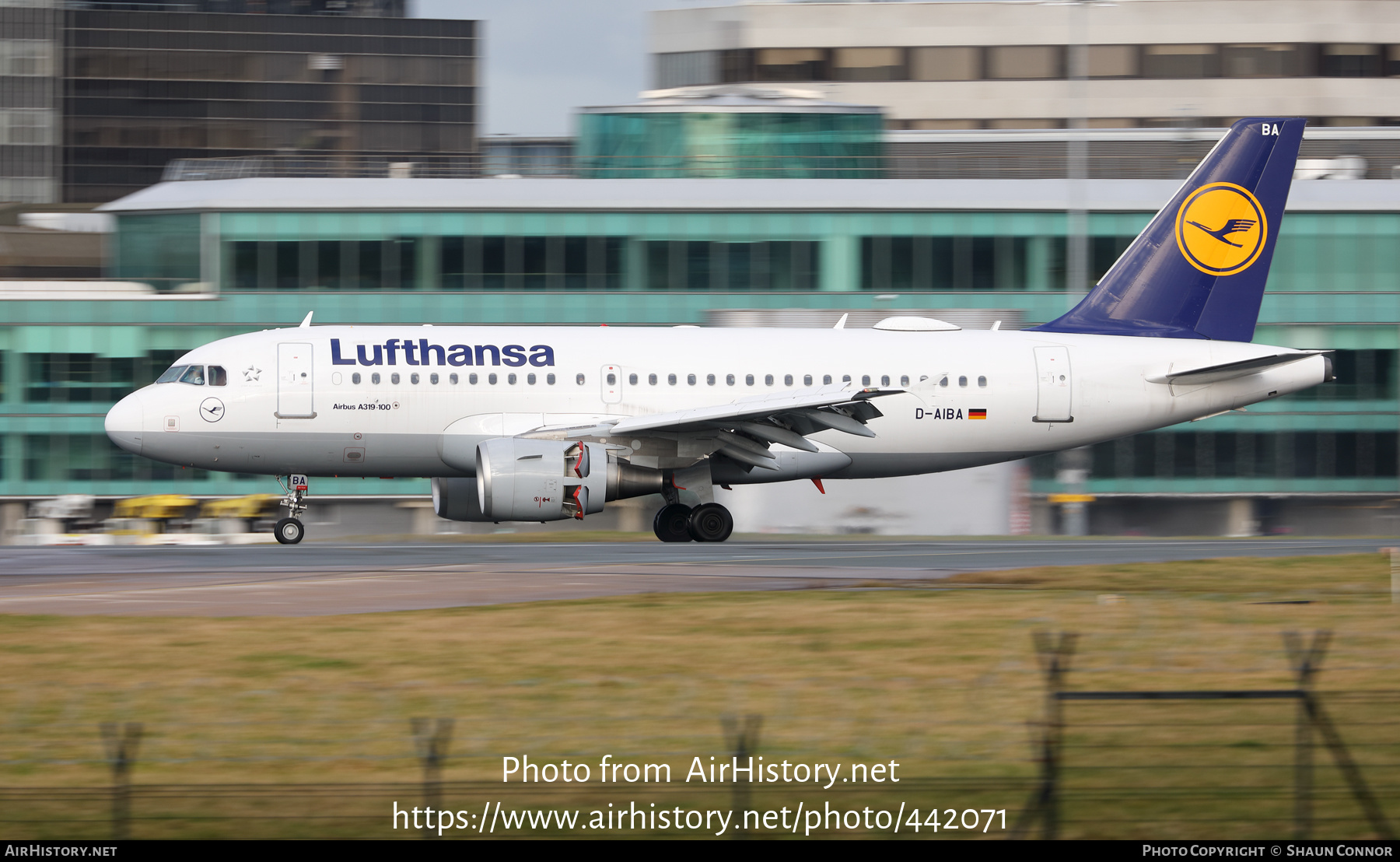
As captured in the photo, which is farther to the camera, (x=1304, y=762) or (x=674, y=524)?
(x=674, y=524)

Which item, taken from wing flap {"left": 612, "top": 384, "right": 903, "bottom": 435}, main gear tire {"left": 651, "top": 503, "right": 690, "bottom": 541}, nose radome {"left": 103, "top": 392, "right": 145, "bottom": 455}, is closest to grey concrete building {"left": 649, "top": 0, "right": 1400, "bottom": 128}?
main gear tire {"left": 651, "top": 503, "right": 690, "bottom": 541}

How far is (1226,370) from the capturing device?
30.3 meters

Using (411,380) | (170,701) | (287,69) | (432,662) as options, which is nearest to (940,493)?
(411,380)

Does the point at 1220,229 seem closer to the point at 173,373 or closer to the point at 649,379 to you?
the point at 649,379

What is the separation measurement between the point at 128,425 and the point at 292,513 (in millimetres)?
3244

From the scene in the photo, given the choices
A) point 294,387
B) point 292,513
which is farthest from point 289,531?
point 294,387

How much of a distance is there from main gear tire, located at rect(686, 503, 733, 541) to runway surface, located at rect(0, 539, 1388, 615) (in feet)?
1.45

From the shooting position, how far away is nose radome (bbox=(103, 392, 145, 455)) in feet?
89.7

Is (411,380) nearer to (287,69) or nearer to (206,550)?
(206,550)

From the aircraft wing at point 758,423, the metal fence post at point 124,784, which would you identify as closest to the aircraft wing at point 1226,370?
the aircraft wing at point 758,423

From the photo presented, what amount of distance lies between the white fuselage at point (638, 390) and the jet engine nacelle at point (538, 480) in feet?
4.19

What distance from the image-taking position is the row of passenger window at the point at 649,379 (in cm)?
2775

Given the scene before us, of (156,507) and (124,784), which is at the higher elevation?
(124,784)

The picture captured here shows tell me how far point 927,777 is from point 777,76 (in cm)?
8070
